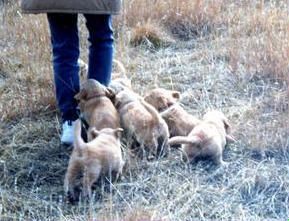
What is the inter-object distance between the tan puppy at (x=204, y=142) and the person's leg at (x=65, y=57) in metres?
0.53

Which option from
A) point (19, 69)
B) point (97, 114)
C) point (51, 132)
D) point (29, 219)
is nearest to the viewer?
point (29, 219)

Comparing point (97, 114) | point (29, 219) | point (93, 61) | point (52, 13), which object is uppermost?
point (52, 13)

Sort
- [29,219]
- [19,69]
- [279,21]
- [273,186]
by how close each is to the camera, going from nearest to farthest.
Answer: [29,219] < [273,186] < [19,69] < [279,21]

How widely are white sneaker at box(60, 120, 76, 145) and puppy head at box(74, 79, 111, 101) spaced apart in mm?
138

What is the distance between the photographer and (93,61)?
3.02m

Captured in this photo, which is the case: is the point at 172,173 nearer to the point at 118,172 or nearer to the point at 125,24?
the point at 118,172

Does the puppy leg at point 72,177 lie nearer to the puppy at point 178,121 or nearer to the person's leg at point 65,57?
the person's leg at point 65,57

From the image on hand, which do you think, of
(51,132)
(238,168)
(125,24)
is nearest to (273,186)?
(238,168)

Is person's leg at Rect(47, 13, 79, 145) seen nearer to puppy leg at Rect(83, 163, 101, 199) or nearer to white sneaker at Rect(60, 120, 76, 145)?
white sneaker at Rect(60, 120, 76, 145)

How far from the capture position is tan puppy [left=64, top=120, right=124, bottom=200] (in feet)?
8.30

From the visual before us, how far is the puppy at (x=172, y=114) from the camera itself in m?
3.02

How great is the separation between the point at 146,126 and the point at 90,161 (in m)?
0.42

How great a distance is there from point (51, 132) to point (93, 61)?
44 centimetres

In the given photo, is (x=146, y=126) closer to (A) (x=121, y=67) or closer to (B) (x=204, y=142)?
(B) (x=204, y=142)
